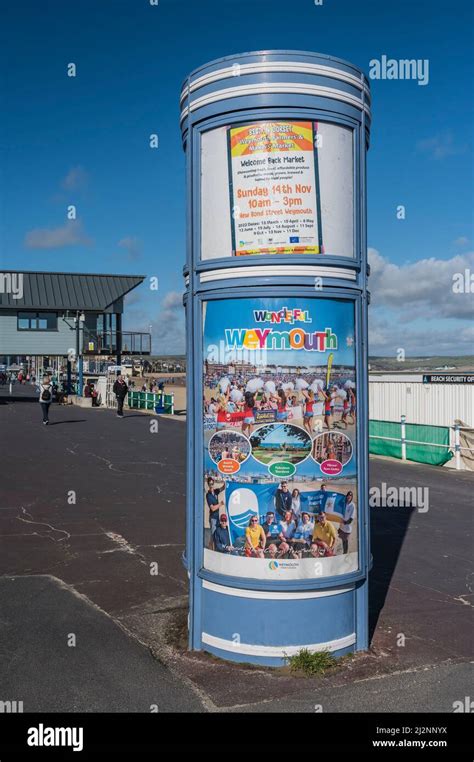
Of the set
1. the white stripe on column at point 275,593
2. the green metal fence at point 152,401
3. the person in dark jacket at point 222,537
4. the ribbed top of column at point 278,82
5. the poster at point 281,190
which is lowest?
the white stripe on column at point 275,593

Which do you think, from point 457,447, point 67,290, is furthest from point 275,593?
point 67,290

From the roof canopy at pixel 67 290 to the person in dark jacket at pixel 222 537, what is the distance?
4821cm

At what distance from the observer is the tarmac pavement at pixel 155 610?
474cm

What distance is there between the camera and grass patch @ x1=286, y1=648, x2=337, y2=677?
5.03m

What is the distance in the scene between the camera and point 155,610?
6.53 m

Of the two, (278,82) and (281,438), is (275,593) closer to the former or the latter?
(281,438)

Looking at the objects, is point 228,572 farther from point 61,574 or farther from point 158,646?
point 61,574

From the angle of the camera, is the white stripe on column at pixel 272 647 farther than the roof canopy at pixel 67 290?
No

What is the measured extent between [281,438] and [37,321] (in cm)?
4893

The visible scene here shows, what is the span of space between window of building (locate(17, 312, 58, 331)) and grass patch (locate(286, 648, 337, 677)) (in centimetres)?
4887

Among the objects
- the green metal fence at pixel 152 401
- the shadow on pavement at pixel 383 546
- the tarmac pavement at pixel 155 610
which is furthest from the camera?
the green metal fence at pixel 152 401

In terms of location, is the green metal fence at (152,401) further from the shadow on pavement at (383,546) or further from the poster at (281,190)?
the poster at (281,190)

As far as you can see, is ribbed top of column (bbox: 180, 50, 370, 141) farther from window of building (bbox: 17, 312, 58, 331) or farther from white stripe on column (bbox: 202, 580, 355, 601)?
window of building (bbox: 17, 312, 58, 331)

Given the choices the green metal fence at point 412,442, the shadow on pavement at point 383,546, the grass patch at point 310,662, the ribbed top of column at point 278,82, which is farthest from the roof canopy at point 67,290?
the grass patch at point 310,662
